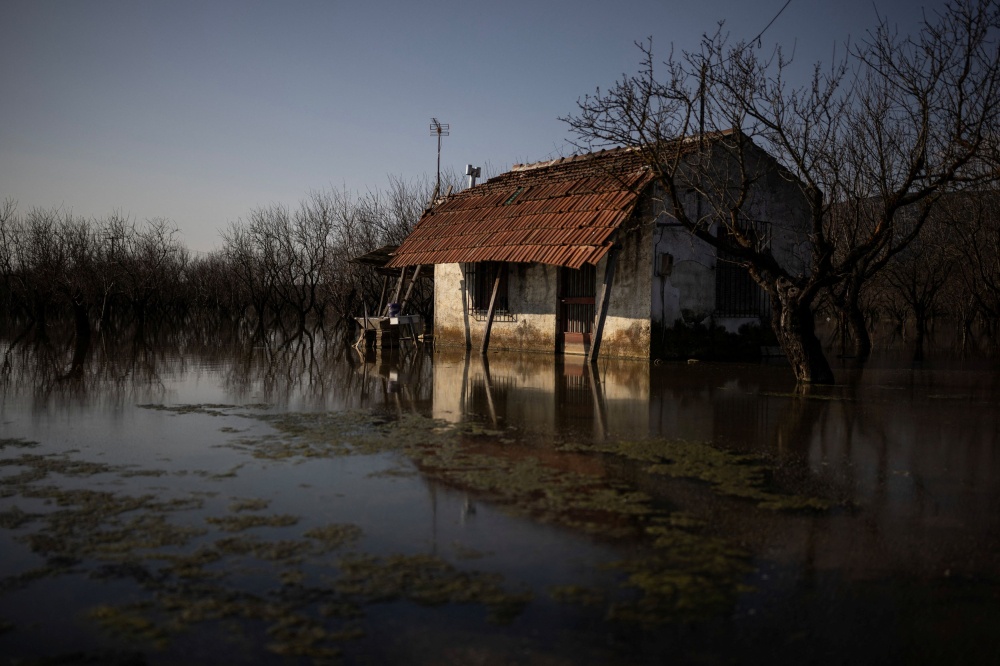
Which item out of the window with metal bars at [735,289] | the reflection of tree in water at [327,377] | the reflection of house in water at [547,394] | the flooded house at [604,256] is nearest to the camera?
the reflection of house in water at [547,394]

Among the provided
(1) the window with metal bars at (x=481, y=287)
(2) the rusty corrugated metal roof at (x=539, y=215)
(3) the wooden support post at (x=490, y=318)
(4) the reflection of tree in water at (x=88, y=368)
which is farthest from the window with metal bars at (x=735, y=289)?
(4) the reflection of tree in water at (x=88, y=368)

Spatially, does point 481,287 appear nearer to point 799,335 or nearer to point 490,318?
point 490,318

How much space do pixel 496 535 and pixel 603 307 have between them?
13535 millimetres

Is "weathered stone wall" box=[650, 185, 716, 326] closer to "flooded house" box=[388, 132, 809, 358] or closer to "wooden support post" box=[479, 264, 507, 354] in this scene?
"flooded house" box=[388, 132, 809, 358]

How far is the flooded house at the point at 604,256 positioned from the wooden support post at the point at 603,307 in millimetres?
29

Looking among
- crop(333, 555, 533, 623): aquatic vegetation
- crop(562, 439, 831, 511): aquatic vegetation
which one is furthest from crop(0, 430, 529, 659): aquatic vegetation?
crop(562, 439, 831, 511): aquatic vegetation

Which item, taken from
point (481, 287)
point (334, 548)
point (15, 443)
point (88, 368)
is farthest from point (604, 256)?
point (334, 548)

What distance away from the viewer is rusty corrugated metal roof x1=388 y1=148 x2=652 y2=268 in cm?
1712

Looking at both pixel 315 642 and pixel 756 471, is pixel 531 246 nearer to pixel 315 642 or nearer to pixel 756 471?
pixel 756 471

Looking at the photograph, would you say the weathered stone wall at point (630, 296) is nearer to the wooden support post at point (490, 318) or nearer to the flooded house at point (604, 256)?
the flooded house at point (604, 256)

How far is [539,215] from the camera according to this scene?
64.0 feet

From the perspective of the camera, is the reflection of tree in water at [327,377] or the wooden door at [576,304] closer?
the reflection of tree in water at [327,377]

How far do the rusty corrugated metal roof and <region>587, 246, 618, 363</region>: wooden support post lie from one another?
865 millimetres

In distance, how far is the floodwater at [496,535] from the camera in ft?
10.5
